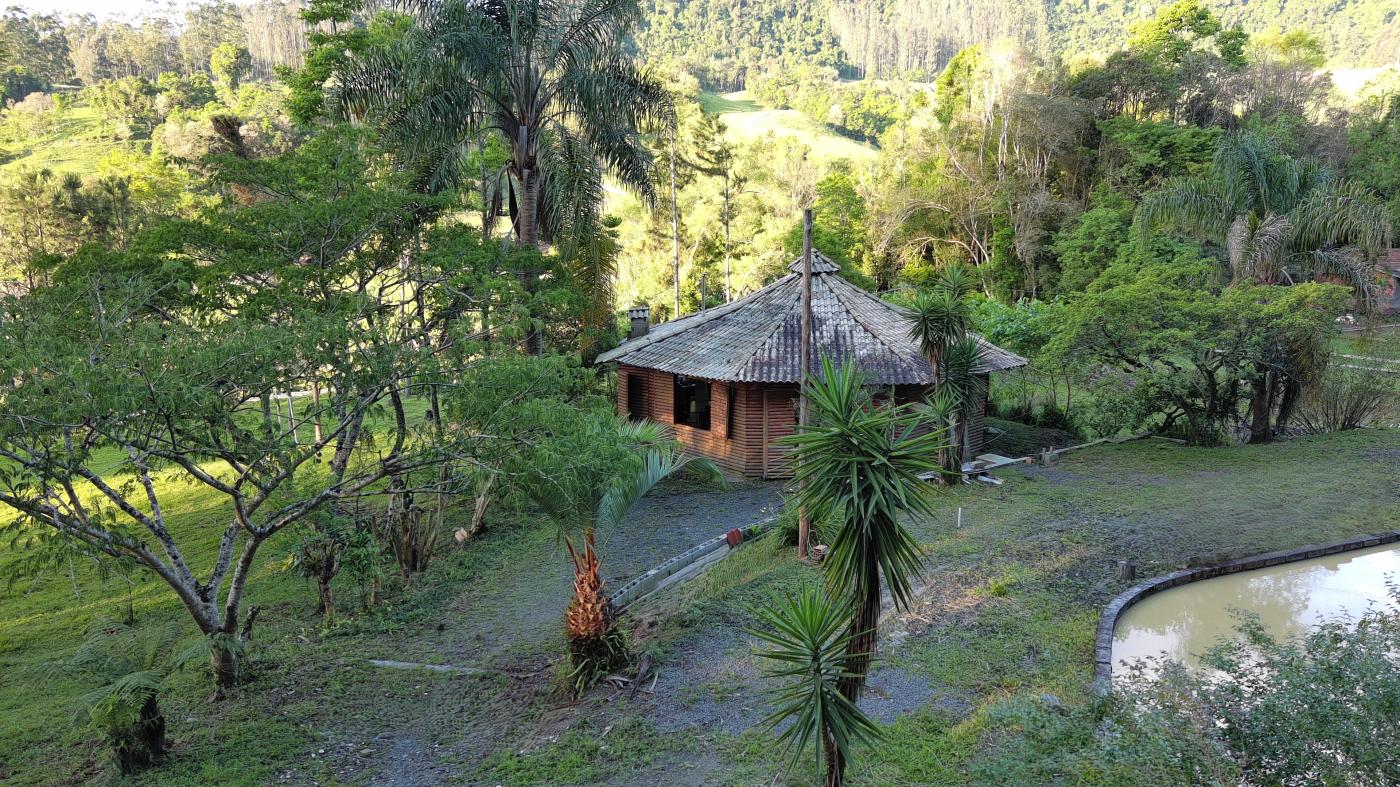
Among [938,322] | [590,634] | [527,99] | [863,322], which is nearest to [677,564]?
[590,634]

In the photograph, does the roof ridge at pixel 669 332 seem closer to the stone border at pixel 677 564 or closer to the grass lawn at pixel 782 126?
the stone border at pixel 677 564

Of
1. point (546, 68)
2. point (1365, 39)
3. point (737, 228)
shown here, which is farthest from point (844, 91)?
point (546, 68)

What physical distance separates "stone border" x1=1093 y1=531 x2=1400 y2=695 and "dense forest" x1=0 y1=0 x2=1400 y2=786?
0.30 meters

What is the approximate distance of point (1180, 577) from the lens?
441 inches

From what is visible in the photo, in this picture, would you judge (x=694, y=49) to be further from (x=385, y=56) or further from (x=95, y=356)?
(x=95, y=356)

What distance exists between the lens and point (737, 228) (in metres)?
40.2

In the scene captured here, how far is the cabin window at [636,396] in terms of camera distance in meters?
20.2

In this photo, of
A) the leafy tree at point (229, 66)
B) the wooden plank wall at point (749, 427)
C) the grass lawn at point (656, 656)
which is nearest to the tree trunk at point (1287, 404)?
the grass lawn at point (656, 656)

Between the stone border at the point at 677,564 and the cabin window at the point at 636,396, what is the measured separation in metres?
6.29

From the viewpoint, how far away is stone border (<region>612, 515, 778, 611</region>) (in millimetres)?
11297

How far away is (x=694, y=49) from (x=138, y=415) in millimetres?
108562

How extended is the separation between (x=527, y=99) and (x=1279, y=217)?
53.3 ft

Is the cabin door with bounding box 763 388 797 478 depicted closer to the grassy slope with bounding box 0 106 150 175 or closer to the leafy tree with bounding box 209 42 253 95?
the grassy slope with bounding box 0 106 150 175

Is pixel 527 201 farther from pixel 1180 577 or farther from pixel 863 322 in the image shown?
pixel 1180 577
